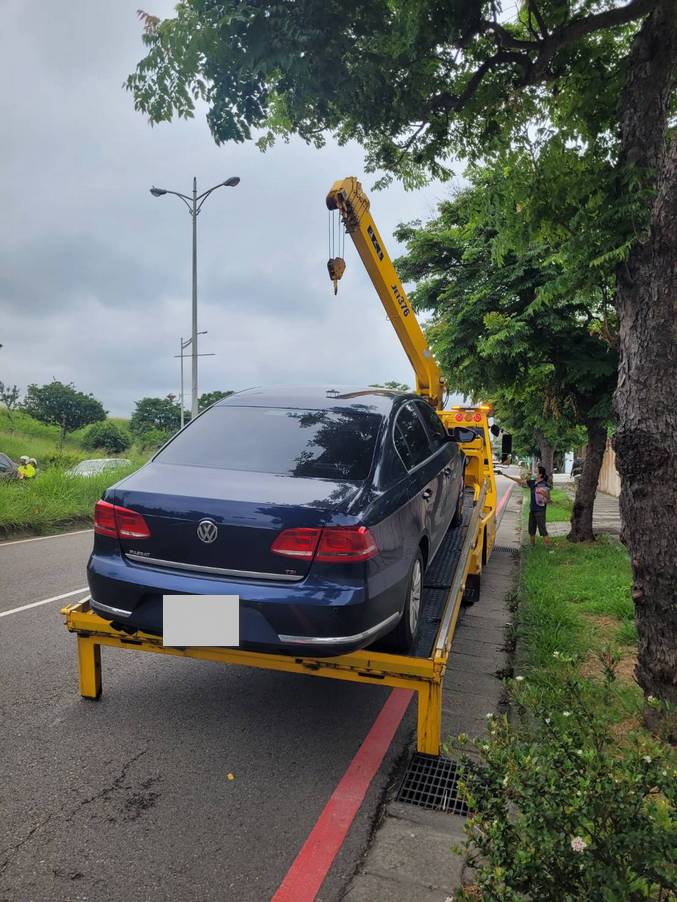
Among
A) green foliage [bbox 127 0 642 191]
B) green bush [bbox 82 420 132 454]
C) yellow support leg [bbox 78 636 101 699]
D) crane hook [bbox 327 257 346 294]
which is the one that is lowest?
green bush [bbox 82 420 132 454]

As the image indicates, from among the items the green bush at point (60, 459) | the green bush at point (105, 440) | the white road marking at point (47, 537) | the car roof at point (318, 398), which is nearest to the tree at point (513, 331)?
the car roof at point (318, 398)

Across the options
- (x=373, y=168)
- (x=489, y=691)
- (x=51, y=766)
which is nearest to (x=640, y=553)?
(x=489, y=691)

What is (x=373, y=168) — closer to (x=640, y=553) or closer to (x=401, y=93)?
(x=401, y=93)

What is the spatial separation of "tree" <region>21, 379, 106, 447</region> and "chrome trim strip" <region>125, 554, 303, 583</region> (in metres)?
50.7

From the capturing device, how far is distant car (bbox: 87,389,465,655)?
279cm

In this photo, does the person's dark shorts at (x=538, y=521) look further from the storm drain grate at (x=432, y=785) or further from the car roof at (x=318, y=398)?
the storm drain grate at (x=432, y=785)

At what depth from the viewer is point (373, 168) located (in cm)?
552

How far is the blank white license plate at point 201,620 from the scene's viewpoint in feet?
9.23

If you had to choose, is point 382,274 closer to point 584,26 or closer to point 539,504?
point 584,26

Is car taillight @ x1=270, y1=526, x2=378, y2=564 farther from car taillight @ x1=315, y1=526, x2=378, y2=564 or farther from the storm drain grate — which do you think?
the storm drain grate

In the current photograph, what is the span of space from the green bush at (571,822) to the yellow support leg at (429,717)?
2.90 ft

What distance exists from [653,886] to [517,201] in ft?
13.8

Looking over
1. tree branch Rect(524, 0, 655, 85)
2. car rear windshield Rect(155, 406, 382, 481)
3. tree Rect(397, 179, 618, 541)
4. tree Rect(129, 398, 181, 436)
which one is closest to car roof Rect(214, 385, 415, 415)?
car rear windshield Rect(155, 406, 382, 481)

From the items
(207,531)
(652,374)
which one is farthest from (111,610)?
(652,374)
